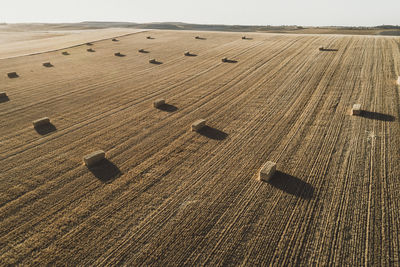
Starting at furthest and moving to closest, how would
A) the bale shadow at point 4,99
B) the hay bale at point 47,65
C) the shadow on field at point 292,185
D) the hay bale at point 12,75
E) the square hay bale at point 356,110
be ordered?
the hay bale at point 47,65 < the hay bale at point 12,75 < the bale shadow at point 4,99 < the square hay bale at point 356,110 < the shadow on field at point 292,185

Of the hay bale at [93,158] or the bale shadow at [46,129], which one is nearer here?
the hay bale at [93,158]

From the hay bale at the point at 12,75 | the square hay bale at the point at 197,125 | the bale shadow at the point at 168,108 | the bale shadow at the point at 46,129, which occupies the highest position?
the square hay bale at the point at 197,125

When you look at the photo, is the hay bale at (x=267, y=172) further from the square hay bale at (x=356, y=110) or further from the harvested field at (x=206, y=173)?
the square hay bale at (x=356, y=110)

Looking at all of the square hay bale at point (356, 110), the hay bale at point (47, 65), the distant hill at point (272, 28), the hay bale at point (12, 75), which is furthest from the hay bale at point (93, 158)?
the distant hill at point (272, 28)

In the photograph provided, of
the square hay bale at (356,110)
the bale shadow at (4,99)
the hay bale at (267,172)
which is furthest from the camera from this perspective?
the bale shadow at (4,99)

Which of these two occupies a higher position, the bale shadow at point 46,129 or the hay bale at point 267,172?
the hay bale at point 267,172

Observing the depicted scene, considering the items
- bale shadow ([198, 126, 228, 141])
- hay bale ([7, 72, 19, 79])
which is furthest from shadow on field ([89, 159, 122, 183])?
hay bale ([7, 72, 19, 79])

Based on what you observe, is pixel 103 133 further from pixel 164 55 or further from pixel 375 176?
pixel 164 55
